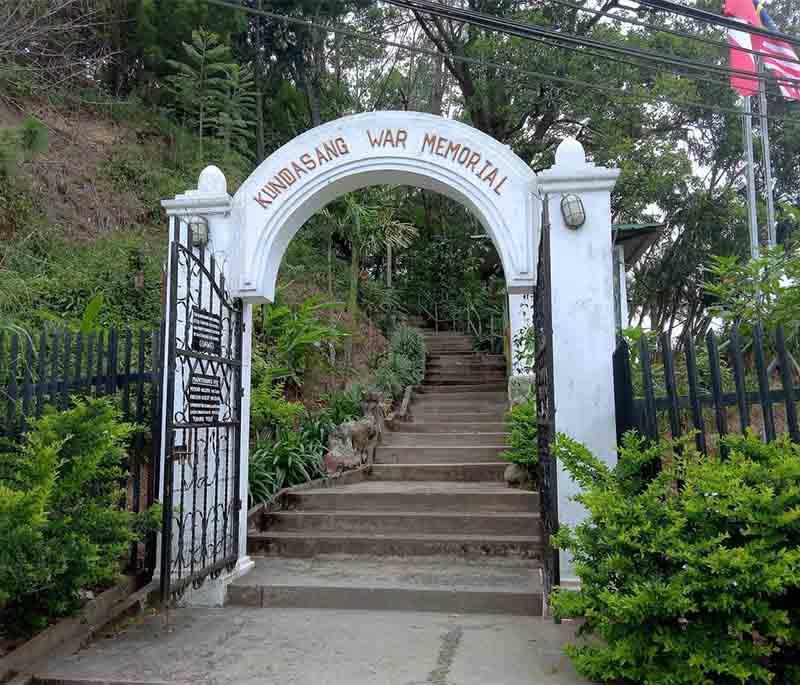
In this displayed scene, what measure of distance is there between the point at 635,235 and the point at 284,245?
5.40m

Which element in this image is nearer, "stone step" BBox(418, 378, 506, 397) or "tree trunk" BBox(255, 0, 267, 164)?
"stone step" BBox(418, 378, 506, 397)

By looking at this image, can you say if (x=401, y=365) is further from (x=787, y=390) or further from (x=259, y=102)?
(x=787, y=390)

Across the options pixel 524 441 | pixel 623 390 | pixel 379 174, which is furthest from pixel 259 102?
pixel 623 390

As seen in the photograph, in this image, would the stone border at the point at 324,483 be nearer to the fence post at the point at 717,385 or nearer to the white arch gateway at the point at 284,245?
the white arch gateway at the point at 284,245

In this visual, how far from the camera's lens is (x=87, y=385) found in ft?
13.4

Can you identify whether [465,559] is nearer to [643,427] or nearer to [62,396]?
[643,427]

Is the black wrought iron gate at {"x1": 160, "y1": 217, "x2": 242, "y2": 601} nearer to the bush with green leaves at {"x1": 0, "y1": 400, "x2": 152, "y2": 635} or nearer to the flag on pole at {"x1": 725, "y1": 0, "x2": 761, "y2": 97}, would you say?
the bush with green leaves at {"x1": 0, "y1": 400, "x2": 152, "y2": 635}

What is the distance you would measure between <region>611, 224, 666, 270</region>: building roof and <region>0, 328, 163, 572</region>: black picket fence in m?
6.01

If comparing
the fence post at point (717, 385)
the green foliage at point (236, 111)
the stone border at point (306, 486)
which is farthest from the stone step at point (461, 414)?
the green foliage at point (236, 111)

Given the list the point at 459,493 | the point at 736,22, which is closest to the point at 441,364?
the point at 459,493

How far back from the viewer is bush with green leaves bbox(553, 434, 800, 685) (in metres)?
2.57

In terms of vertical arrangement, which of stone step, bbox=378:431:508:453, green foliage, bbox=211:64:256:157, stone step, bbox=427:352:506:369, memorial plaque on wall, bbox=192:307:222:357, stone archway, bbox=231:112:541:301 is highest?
green foliage, bbox=211:64:256:157

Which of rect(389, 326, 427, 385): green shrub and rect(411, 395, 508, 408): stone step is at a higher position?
rect(389, 326, 427, 385): green shrub

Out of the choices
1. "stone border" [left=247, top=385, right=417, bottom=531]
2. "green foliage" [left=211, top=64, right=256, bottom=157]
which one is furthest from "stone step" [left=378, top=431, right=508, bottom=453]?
"green foliage" [left=211, top=64, right=256, bottom=157]
